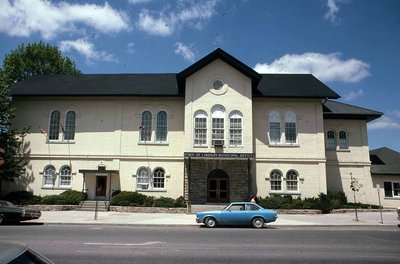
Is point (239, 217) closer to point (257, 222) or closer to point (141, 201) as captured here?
point (257, 222)

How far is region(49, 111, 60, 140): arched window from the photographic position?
30734 millimetres

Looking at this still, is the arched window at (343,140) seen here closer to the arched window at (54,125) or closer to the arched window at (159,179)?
the arched window at (159,179)

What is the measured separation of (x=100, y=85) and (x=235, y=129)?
43.8 ft

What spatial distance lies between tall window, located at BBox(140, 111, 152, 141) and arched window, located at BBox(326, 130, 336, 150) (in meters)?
16.1

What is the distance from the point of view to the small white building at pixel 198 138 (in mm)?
28953

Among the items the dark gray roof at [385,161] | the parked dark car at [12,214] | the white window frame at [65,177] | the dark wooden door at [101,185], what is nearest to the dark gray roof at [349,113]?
the dark gray roof at [385,161]

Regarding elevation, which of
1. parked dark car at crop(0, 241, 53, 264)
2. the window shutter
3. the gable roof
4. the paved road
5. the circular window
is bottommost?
the paved road

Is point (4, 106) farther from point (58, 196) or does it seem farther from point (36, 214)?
point (36, 214)

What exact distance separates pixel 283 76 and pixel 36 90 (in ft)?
76.3

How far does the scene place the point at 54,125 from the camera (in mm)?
30859

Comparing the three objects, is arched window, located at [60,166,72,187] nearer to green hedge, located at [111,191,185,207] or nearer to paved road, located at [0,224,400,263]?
green hedge, located at [111,191,185,207]

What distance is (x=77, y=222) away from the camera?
1953cm

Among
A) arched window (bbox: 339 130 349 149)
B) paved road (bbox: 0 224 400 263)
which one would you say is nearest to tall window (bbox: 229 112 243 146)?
arched window (bbox: 339 130 349 149)

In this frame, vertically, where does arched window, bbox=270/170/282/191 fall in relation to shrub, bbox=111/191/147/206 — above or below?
above
